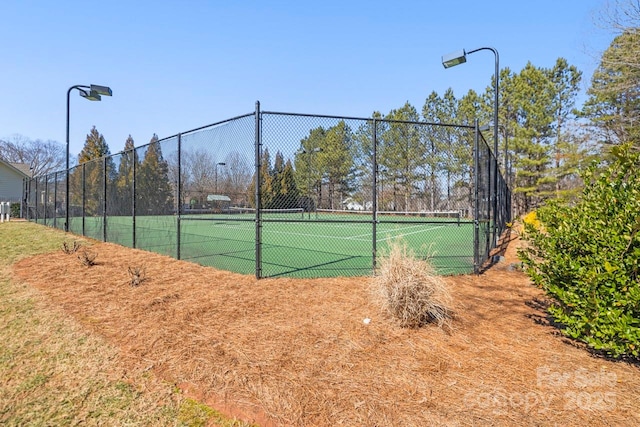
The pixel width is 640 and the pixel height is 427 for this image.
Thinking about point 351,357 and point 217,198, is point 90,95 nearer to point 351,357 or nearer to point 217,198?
point 217,198

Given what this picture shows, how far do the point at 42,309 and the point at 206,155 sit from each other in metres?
3.77

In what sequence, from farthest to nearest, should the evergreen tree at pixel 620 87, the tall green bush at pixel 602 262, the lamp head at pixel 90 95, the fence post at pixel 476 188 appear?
the evergreen tree at pixel 620 87, the lamp head at pixel 90 95, the fence post at pixel 476 188, the tall green bush at pixel 602 262

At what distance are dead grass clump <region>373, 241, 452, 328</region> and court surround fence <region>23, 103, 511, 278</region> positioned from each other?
3.81 ft

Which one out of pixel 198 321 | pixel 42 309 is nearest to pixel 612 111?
pixel 198 321

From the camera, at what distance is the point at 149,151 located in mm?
8164

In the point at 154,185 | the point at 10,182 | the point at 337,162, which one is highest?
the point at 10,182

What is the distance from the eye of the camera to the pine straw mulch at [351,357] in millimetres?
2021

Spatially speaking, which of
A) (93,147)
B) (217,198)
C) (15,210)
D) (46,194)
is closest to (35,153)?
(93,147)

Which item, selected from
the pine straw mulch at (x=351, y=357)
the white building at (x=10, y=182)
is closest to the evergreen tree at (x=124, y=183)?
the pine straw mulch at (x=351, y=357)

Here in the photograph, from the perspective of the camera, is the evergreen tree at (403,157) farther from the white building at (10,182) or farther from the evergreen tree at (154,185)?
the white building at (10,182)

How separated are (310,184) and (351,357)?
3.68m

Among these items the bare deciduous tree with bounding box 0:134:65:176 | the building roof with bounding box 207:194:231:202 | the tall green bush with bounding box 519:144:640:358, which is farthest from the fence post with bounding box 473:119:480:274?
the bare deciduous tree with bounding box 0:134:65:176

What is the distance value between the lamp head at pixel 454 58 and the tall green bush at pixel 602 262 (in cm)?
604

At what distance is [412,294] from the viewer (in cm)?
325
